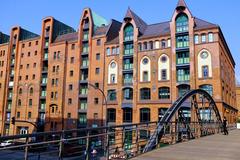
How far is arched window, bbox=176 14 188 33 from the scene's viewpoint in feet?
137

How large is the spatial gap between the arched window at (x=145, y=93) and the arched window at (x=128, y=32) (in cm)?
900

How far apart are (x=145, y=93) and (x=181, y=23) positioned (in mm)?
11987

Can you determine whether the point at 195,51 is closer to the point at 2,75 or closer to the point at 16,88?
the point at 16,88

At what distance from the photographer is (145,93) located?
43094mm

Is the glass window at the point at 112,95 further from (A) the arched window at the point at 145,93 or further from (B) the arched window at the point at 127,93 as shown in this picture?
(A) the arched window at the point at 145,93

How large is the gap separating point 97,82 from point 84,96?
11.7 ft

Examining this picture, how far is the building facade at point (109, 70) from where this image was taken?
4016cm

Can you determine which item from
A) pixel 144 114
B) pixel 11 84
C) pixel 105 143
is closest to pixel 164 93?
pixel 144 114

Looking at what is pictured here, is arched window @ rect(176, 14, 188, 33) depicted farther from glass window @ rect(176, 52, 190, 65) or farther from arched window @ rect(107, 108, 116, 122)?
arched window @ rect(107, 108, 116, 122)

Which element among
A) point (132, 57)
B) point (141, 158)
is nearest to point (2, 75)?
point (132, 57)

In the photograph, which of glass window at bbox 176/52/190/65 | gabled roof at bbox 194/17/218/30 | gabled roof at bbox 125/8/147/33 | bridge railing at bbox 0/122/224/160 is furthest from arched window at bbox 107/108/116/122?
bridge railing at bbox 0/122/224/160

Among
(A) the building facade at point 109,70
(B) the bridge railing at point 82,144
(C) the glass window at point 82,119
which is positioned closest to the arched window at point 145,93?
(A) the building facade at point 109,70

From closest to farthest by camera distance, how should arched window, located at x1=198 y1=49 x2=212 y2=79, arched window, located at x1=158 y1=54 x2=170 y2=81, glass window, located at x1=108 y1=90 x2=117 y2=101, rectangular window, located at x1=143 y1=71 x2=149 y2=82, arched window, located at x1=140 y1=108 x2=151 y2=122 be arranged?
arched window, located at x1=198 y1=49 x2=212 y2=79 → arched window, located at x1=158 y1=54 x2=170 y2=81 → arched window, located at x1=140 y1=108 x2=151 y2=122 → rectangular window, located at x1=143 y1=71 x2=149 y2=82 → glass window, located at x1=108 y1=90 x2=117 y2=101

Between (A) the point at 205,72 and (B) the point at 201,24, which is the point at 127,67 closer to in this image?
(A) the point at 205,72
